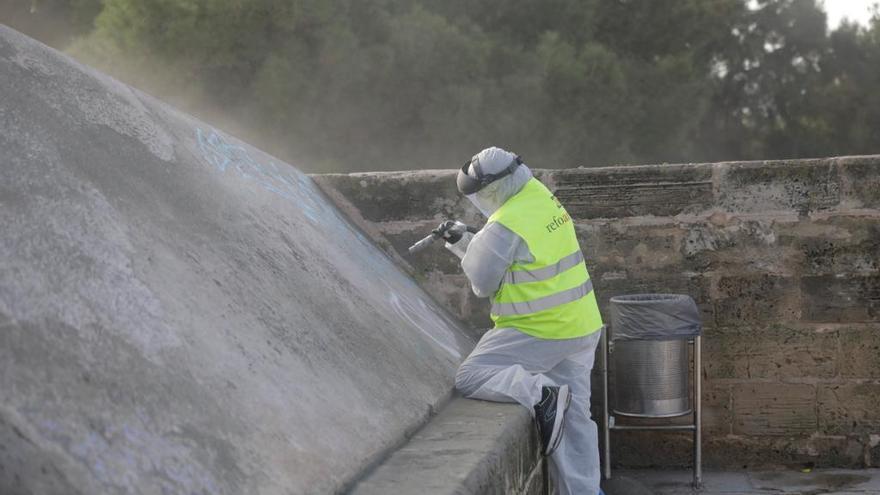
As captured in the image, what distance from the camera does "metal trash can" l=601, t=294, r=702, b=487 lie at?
4633 mm

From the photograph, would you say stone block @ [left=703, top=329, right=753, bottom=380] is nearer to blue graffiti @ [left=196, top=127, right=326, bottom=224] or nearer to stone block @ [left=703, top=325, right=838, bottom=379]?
stone block @ [left=703, top=325, right=838, bottom=379]

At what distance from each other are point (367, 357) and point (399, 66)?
41.1ft

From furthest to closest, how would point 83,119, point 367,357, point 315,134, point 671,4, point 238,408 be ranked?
point 671,4, point 315,134, point 367,357, point 83,119, point 238,408

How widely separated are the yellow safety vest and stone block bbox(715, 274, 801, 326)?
1.55 meters

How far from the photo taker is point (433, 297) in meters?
5.25

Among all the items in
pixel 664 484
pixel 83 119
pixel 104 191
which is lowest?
pixel 664 484

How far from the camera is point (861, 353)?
497cm

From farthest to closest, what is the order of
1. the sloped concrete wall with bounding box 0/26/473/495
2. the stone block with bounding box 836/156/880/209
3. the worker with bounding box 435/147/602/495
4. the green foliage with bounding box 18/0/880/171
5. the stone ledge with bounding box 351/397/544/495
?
the green foliage with bounding box 18/0/880/171, the stone block with bounding box 836/156/880/209, the worker with bounding box 435/147/602/495, the stone ledge with bounding box 351/397/544/495, the sloped concrete wall with bounding box 0/26/473/495

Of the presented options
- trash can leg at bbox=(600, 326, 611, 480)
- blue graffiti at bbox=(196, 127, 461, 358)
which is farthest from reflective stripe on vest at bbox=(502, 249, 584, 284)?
trash can leg at bbox=(600, 326, 611, 480)

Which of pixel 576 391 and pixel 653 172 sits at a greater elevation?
pixel 653 172

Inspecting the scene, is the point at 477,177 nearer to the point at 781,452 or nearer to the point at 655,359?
the point at 655,359

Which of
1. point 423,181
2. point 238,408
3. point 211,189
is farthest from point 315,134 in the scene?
point 238,408

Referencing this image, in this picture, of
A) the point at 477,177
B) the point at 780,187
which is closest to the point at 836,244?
the point at 780,187

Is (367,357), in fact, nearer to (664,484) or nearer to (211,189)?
(211,189)
